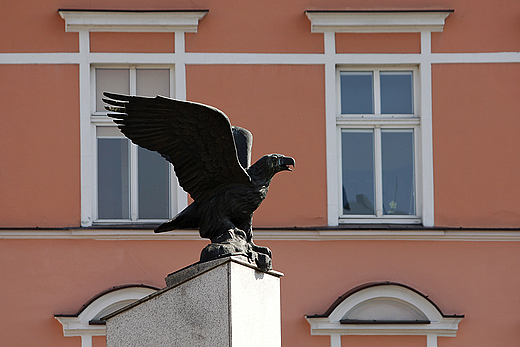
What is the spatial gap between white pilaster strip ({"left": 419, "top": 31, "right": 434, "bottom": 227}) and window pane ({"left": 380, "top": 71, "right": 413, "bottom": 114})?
24cm

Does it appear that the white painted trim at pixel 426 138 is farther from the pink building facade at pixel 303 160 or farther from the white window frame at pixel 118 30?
the white window frame at pixel 118 30

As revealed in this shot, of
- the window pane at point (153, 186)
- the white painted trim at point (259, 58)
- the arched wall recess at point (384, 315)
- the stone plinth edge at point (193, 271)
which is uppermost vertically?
the white painted trim at point (259, 58)

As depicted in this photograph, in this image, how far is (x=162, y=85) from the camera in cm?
1128

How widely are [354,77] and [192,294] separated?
6.72 m

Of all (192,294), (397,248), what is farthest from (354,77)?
(192,294)

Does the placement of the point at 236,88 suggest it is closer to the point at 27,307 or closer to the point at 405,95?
the point at 405,95

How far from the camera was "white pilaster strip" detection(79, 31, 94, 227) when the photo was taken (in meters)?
10.9

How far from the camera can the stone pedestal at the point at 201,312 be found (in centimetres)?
514

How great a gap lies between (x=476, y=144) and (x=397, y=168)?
3.41 feet

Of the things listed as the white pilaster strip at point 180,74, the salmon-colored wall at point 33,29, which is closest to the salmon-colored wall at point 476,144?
the white pilaster strip at point 180,74

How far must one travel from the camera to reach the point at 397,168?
11.4 metres

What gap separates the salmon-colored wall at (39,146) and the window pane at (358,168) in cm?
341

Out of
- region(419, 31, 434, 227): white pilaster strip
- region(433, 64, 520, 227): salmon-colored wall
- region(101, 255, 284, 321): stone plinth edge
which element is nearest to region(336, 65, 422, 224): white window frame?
region(419, 31, 434, 227): white pilaster strip

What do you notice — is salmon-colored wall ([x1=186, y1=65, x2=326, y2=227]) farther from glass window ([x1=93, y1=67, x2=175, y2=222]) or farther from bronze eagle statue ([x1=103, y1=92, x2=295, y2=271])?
bronze eagle statue ([x1=103, y1=92, x2=295, y2=271])
